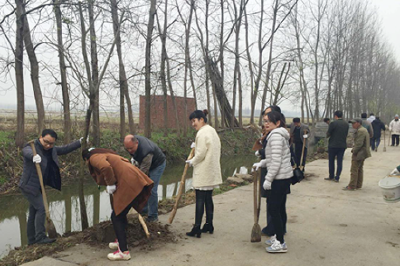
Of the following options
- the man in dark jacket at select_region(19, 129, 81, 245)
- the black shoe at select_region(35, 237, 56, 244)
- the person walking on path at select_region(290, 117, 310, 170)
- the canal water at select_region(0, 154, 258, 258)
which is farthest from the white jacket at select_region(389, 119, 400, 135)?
the black shoe at select_region(35, 237, 56, 244)

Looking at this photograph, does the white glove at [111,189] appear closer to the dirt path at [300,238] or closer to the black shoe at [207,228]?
the dirt path at [300,238]

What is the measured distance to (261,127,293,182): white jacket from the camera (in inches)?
161

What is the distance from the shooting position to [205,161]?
4.79m

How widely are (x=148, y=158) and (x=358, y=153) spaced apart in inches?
202

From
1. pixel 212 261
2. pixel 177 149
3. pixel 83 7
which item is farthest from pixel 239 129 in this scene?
pixel 212 261

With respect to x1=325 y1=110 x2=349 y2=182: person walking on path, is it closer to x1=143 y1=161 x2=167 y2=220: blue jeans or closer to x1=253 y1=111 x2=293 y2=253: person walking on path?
x1=253 y1=111 x2=293 y2=253: person walking on path

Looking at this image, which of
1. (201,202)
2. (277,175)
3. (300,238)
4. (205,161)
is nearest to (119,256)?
(201,202)

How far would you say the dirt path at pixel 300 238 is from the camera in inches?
160

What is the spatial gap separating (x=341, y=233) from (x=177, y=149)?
1092 centimetres

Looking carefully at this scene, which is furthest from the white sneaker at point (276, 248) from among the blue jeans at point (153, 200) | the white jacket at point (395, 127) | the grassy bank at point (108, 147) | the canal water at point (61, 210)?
the white jacket at point (395, 127)

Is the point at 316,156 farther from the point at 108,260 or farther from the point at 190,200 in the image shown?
the point at 108,260

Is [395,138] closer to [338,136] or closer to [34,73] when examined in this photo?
[338,136]

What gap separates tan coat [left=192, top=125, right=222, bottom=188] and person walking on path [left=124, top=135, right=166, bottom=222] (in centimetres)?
84

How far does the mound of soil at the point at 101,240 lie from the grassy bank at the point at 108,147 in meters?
3.46
